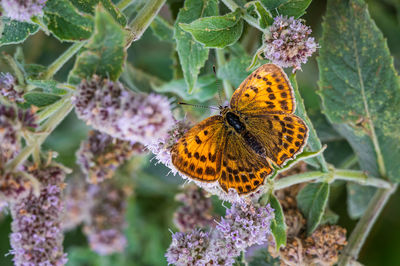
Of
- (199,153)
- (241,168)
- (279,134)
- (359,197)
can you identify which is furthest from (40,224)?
(359,197)

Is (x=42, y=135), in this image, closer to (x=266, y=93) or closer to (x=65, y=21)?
(x=65, y=21)

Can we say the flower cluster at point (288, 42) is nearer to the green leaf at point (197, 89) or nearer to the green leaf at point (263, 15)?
the green leaf at point (263, 15)

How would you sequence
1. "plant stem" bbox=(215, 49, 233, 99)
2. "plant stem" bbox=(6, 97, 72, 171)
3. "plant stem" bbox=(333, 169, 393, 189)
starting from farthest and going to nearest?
1. "plant stem" bbox=(215, 49, 233, 99)
2. "plant stem" bbox=(333, 169, 393, 189)
3. "plant stem" bbox=(6, 97, 72, 171)

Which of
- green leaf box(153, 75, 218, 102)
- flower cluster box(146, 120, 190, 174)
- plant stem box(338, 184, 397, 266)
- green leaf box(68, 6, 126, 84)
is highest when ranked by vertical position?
green leaf box(153, 75, 218, 102)

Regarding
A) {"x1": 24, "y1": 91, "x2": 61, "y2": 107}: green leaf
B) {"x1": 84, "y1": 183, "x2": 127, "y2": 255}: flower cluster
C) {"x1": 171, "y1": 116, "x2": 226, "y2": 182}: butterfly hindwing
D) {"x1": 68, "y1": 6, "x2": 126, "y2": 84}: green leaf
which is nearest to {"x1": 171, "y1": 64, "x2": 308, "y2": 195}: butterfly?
{"x1": 171, "y1": 116, "x2": 226, "y2": 182}: butterfly hindwing

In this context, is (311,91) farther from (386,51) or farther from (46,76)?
(46,76)

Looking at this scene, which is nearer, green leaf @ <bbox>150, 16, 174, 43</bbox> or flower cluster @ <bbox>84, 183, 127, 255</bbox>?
green leaf @ <bbox>150, 16, 174, 43</bbox>

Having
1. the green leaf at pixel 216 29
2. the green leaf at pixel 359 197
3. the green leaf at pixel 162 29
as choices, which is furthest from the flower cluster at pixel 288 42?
the green leaf at pixel 359 197

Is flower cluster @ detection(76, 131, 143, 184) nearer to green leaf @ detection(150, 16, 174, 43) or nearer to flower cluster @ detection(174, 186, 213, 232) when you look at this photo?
flower cluster @ detection(174, 186, 213, 232)
